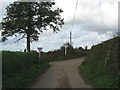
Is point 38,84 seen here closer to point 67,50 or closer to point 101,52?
point 101,52

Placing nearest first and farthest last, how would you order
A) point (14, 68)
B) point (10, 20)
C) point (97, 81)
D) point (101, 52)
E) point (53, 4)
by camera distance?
point (97, 81) → point (14, 68) → point (101, 52) → point (10, 20) → point (53, 4)

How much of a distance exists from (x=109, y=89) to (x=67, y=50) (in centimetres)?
3686

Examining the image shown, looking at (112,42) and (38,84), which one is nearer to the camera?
(38,84)

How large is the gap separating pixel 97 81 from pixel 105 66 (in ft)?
7.48

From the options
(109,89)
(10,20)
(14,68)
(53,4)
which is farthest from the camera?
(53,4)

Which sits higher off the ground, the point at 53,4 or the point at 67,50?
the point at 53,4

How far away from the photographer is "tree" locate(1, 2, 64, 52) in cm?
4897

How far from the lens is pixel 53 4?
52.8m

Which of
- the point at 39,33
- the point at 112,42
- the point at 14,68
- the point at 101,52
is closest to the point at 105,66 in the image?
the point at 112,42

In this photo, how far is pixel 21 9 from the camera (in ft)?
161

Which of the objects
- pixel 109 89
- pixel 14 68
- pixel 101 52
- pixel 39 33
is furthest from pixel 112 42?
pixel 39 33

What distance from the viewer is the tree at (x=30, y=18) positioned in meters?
49.0

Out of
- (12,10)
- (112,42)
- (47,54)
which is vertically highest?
(12,10)

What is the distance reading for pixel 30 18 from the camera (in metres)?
49.5
